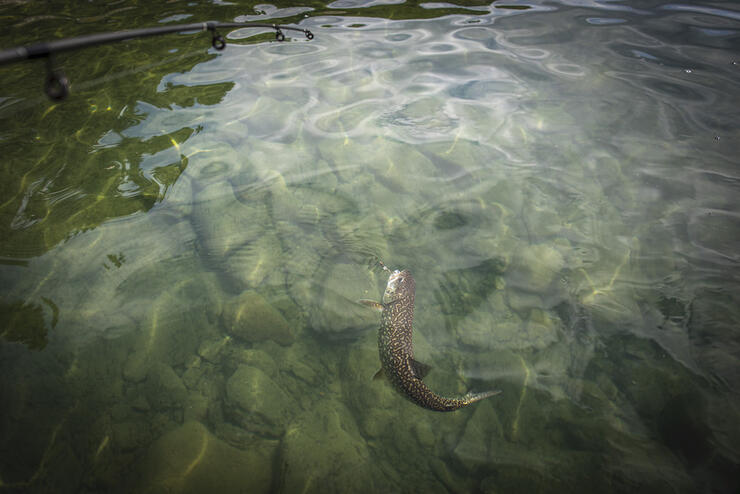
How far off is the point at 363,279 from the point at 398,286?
0.52 metres

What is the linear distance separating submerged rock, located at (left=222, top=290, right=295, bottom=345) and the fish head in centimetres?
129

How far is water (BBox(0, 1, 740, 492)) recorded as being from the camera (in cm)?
340

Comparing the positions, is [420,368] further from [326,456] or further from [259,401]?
→ [259,401]

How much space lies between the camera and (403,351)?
141 inches

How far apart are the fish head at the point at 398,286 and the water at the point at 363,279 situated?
0.27 meters

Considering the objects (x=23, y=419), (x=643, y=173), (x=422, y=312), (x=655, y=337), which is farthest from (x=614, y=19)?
(x=23, y=419)

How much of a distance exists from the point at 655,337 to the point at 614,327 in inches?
16.4

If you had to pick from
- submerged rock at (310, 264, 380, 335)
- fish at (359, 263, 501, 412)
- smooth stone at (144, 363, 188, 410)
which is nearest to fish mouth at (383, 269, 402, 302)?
fish at (359, 263, 501, 412)

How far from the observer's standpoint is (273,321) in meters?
4.17

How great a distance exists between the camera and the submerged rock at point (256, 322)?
13.5 feet

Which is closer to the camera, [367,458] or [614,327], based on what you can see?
[367,458]

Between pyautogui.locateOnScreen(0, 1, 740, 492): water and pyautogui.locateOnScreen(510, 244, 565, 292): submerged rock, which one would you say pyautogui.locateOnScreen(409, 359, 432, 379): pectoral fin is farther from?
pyautogui.locateOnScreen(510, 244, 565, 292): submerged rock

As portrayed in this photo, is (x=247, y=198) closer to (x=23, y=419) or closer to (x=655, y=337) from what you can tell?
(x=23, y=419)

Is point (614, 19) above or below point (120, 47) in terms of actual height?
above
